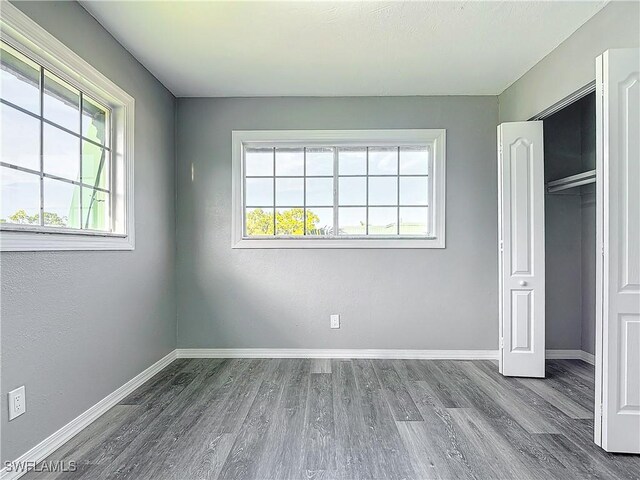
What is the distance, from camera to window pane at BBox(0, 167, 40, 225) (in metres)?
1.81

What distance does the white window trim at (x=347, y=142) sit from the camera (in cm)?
364

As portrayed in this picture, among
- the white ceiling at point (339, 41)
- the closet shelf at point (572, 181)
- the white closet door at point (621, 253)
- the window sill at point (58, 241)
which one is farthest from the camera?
the closet shelf at point (572, 181)

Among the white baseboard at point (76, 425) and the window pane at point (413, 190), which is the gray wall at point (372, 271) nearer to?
the window pane at point (413, 190)

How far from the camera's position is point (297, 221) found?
3.76 meters

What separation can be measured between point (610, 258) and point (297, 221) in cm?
257

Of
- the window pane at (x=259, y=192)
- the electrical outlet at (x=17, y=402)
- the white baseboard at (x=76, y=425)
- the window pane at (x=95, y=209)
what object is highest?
the window pane at (x=259, y=192)

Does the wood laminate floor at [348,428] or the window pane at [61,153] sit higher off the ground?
the window pane at [61,153]

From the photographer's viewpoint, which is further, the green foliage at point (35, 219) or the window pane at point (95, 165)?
the window pane at point (95, 165)

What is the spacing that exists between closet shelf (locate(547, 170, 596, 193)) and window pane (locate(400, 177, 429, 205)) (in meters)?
1.16

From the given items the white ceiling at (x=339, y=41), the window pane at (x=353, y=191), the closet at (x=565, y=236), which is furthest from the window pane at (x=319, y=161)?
the closet at (x=565, y=236)

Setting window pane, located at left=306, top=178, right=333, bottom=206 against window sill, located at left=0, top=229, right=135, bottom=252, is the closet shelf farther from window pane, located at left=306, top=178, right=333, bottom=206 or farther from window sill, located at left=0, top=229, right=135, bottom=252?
window sill, located at left=0, top=229, right=135, bottom=252

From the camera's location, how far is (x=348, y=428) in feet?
7.38

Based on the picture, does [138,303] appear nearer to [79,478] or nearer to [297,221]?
[79,478]

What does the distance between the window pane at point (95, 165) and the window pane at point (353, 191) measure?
6.84 ft
